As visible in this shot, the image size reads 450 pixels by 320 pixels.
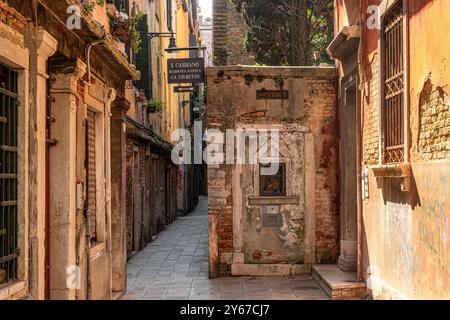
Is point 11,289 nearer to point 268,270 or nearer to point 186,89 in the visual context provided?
point 268,270

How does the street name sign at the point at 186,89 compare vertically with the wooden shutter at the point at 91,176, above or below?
above

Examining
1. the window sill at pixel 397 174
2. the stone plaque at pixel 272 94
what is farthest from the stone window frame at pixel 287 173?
the window sill at pixel 397 174

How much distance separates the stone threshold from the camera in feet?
36.8

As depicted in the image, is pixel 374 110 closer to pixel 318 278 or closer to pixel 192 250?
pixel 318 278

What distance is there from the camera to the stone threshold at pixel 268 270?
1123 centimetres

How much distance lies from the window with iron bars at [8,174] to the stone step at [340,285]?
5.34m

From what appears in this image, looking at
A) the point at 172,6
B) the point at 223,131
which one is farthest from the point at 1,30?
the point at 172,6

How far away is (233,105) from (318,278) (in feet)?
11.8

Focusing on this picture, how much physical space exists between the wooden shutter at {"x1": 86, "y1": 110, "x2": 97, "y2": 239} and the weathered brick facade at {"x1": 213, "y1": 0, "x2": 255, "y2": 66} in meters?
13.3

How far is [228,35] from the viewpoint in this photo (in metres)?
23.6

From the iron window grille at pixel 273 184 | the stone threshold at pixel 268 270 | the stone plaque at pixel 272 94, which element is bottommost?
the stone threshold at pixel 268 270

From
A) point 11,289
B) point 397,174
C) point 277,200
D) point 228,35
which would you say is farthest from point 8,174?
point 228,35

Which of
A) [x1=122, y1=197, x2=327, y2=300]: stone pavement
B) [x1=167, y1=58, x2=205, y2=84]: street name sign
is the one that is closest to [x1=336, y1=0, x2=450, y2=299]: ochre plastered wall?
[x1=122, y1=197, x2=327, y2=300]: stone pavement

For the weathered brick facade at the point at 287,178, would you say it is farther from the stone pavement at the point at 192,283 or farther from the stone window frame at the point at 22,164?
the stone window frame at the point at 22,164
